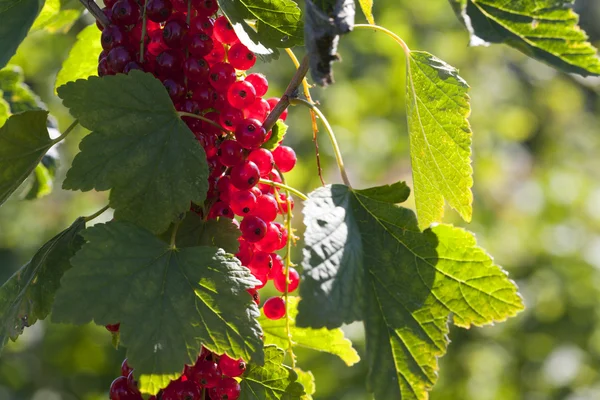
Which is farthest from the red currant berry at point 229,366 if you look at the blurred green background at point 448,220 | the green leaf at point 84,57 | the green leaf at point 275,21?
the blurred green background at point 448,220

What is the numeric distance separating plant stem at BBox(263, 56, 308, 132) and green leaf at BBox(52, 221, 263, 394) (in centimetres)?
17

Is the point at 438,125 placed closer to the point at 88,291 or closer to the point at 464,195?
the point at 464,195

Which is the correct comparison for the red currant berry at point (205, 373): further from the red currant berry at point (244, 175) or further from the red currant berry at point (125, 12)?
the red currant berry at point (125, 12)

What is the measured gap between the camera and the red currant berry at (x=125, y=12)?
83 centimetres

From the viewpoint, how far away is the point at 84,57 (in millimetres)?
1069

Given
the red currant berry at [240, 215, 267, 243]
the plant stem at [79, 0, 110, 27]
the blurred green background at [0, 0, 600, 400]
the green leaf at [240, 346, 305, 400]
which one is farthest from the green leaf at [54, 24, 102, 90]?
the blurred green background at [0, 0, 600, 400]

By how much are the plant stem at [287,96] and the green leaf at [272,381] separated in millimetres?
254

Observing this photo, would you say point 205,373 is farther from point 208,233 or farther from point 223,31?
point 223,31

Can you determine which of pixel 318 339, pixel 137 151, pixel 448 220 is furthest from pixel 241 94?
pixel 448 220

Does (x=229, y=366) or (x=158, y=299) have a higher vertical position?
(x=158, y=299)

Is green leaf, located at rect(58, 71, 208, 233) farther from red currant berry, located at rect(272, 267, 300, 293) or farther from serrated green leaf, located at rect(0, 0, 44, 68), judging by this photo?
red currant berry, located at rect(272, 267, 300, 293)

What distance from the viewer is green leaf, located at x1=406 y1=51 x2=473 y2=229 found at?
2.85 feet

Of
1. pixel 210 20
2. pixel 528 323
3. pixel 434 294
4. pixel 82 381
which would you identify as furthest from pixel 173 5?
pixel 528 323

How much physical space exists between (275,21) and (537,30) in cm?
30
